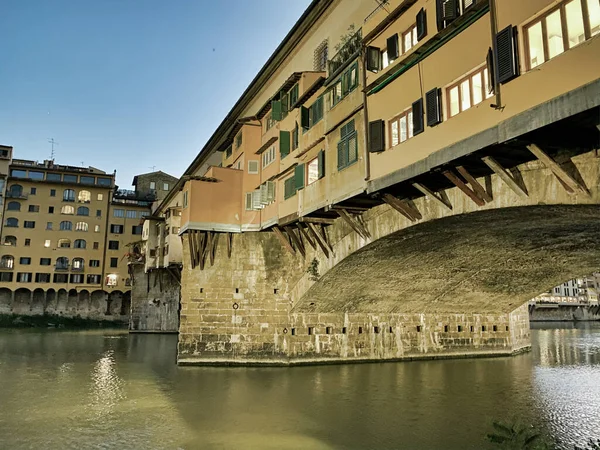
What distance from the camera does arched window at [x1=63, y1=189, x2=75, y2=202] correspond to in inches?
2368

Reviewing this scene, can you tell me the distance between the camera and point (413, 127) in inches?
461

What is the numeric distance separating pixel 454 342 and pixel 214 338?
13157mm

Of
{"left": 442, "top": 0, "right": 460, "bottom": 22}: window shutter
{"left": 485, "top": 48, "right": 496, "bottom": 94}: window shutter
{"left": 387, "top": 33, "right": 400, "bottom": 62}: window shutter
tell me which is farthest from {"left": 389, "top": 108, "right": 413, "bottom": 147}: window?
{"left": 485, "top": 48, "right": 496, "bottom": 94}: window shutter

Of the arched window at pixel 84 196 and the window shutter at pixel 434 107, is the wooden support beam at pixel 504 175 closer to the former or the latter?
the window shutter at pixel 434 107

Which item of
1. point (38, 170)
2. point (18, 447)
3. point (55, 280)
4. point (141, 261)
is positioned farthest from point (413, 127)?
point (38, 170)

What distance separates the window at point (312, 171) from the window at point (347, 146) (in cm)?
229

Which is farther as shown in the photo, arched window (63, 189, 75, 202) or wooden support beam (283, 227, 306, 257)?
arched window (63, 189, 75, 202)

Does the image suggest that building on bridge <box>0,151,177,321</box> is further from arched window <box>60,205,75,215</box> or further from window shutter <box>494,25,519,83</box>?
window shutter <box>494,25,519,83</box>

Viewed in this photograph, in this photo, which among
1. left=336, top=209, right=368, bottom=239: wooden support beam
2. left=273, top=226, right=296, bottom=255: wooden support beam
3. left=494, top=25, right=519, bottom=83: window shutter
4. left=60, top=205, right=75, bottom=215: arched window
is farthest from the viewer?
left=60, top=205, right=75, bottom=215: arched window

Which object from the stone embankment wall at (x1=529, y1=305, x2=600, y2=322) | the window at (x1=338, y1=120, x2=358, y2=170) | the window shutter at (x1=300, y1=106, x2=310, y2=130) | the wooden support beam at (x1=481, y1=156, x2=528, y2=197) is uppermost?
the window shutter at (x1=300, y1=106, x2=310, y2=130)

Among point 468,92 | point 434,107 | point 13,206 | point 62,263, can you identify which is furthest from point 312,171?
point 13,206

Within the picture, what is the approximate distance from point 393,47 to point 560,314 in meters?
82.0

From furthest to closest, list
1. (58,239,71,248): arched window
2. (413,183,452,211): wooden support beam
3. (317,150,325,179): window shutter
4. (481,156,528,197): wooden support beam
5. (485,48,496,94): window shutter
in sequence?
(58,239,71,248): arched window → (317,150,325,179): window shutter → (413,183,452,211): wooden support beam → (481,156,528,197): wooden support beam → (485,48,496,94): window shutter

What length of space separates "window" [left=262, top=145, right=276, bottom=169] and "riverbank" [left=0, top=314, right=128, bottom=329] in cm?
4296
